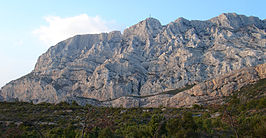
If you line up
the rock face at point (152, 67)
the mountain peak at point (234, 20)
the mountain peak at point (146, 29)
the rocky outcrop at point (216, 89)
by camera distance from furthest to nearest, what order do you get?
the mountain peak at point (146, 29), the mountain peak at point (234, 20), the rock face at point (152, 67), the rocky outcrop at point (216, 89)

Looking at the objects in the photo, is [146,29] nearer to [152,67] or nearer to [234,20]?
[152,67]

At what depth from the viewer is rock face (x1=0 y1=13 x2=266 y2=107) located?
9406 centimetres

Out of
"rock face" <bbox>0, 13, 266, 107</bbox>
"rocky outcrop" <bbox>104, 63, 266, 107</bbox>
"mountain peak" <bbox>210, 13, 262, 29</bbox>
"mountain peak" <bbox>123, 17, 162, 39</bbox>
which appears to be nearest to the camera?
"rocky outcrop" <bbox>104, 63, 266, 107</bbox>

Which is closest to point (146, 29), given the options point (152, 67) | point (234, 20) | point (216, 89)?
point (152, 67)

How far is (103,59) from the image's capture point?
135875mm

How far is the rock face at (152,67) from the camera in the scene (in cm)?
9406

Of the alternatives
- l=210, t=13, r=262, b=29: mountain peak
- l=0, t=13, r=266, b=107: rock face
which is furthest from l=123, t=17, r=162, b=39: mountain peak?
l=210, t=13, r=262, b=29: mountain peak

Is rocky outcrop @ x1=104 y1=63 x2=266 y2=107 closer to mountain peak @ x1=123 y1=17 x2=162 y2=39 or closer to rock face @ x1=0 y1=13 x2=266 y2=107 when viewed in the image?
rock face @ x1=0 y1=13 x2=266 y2=107

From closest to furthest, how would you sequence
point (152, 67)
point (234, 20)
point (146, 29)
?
point (152, 67), point (234, 20), point (146, 29)

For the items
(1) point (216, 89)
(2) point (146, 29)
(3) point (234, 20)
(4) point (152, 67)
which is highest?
(3) point (234, 20)

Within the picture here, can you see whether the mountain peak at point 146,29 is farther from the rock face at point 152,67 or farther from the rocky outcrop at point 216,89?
the rocky outcrop at point 216,89

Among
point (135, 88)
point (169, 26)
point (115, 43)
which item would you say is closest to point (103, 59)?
point (115, 43)

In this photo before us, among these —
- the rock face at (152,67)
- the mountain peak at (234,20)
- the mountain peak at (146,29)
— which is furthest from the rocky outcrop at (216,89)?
the mountain peak at (146,29)

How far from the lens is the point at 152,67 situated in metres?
121
